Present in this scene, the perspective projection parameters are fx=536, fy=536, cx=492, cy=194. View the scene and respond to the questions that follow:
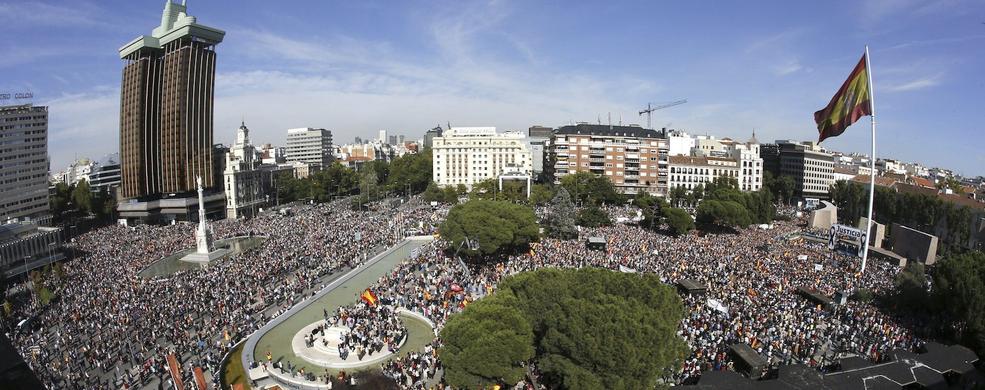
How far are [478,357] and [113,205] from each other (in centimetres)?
7234

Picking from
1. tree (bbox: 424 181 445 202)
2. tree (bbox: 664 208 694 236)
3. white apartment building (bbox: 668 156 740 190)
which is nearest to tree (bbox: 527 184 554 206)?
tree (bbox: 424 181 445 202)

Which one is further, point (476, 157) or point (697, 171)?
point (476, 157)

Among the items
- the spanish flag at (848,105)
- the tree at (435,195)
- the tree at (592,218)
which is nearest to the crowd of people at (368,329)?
the spanish flag at (848,105)

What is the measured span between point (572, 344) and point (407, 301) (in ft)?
45.7

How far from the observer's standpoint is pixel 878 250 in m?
41.6

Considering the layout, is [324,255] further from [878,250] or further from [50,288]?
[878,250]

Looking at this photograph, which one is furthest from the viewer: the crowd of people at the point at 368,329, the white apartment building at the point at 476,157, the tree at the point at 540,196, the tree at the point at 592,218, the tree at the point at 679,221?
the white apartment building at the point at 476,157

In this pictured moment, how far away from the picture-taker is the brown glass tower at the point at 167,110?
73.1 m

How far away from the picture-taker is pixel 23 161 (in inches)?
2418

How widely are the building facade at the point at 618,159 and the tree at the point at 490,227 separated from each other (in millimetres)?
43158

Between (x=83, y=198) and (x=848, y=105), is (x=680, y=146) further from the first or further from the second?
(x=83, y=198)

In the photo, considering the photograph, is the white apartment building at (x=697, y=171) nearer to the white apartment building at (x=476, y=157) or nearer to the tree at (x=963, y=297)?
the white apartment building at (x=476, y=157)

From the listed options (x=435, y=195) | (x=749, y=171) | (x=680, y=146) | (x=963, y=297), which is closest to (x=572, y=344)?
(x=963, y=297)

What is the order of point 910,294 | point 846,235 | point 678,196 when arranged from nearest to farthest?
1. point 910,294
2. point 846,235
3. point 678,196
